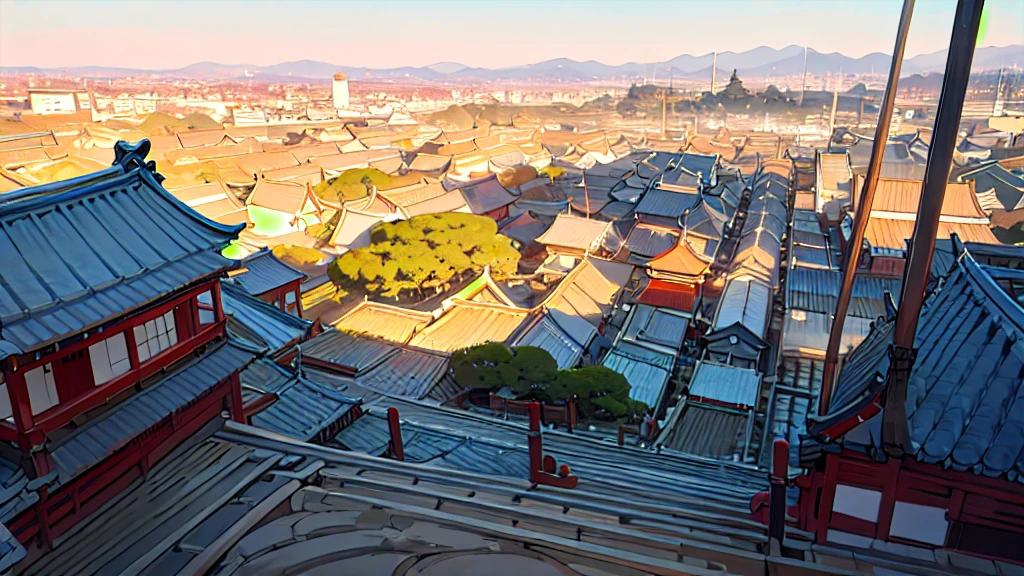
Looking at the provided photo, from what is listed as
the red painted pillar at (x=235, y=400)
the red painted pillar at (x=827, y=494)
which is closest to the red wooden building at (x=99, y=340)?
the red painted pillar at (x=235, y=400)

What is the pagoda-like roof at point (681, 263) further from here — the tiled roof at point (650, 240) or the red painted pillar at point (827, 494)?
the red painted pillar at point (827, 494)

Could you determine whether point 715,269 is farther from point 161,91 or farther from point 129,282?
point 161,91

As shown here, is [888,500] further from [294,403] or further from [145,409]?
[294,403]

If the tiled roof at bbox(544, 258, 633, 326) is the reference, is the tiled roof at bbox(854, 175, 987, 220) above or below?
above

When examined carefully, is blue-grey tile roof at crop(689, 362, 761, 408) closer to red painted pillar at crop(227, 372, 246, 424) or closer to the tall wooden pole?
the tall wooden pole

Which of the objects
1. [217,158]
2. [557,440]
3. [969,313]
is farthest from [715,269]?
[217,158]

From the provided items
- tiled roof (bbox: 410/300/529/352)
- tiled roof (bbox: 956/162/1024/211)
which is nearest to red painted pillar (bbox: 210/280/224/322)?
tiled roof (bbox: 410/300/529/352)

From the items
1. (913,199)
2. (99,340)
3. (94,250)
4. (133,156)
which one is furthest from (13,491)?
(913,199)
